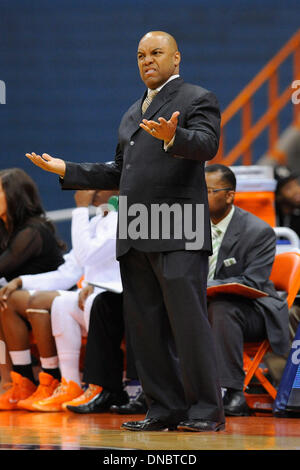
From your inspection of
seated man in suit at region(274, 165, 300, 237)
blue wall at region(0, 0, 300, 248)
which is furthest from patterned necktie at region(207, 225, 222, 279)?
blue wall at region(0, 0, 300, 248)

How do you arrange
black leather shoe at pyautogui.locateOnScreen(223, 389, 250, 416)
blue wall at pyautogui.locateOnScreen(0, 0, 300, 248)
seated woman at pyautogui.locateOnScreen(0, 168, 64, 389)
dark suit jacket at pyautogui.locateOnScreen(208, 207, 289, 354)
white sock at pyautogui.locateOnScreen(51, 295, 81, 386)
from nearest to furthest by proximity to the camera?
black leather shoe at pyautogui.locateOnScreen(223, 389, 250, 416)
dark suit jacket at pyautogui.locateOnScreen(208, 207, 289, 354)
white sock at pyautogui.locateOnScreen(51, 295, 81, 386)
seated woman at pyautogui.locateOnScreen(0, 168, 64, 389)
blue wall at pyautogui.locateOnScreen(0, 0, 300, 248)

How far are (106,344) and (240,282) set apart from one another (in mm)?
666

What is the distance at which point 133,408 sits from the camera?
3.57 meters

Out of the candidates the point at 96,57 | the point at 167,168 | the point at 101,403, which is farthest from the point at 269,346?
the point at 96,57

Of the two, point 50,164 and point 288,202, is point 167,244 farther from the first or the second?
point 288,202

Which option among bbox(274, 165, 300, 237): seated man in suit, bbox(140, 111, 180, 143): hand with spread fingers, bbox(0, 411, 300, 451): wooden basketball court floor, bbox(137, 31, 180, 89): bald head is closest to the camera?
bbox(0, 411, 300, 451): wooden basketball court floor

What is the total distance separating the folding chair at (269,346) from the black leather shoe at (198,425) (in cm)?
97

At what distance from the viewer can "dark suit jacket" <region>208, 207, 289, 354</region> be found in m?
3.63

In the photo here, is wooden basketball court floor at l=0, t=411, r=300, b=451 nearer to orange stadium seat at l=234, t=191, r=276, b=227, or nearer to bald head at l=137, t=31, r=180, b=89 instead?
bald head at l=137, t=31, r=180, b=89

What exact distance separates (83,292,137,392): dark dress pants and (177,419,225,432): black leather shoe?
1027 mm

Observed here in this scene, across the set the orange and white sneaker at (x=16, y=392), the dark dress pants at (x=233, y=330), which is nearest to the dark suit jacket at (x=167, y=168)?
the dark dress pants at (x=233, y=330)

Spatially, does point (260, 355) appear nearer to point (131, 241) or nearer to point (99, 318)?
point (99, 318)

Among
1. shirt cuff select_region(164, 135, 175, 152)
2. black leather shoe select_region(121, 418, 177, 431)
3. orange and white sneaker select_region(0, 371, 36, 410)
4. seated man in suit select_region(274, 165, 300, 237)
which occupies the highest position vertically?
shirt cuff select_region(164, 135, 175, 152)

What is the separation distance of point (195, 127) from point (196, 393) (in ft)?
2.80
